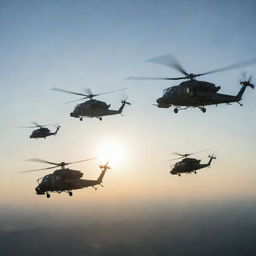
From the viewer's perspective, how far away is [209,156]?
53.2 m

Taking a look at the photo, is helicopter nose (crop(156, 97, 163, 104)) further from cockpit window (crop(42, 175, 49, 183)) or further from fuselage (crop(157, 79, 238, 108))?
cockpit window (crop(42, 175, 49, 183))

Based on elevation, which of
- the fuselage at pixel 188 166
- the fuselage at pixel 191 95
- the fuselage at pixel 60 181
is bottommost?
the fuselage at pixel 60 181

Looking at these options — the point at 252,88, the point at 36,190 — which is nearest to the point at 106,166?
the point at 36,190

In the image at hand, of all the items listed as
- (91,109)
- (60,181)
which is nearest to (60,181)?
(60,181)

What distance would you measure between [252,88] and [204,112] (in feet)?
28.2

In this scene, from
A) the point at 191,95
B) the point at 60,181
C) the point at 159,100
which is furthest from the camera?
the point at 60,181

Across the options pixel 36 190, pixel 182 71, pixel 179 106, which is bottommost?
pixel 36 190

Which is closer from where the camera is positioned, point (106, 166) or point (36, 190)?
point (36, 190)

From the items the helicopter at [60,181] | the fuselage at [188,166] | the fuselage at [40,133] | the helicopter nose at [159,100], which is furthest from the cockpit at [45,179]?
the fuselage at [40,133]

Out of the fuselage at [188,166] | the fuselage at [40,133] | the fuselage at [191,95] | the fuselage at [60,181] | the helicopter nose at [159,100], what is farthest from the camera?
the fuselage at [40,133]

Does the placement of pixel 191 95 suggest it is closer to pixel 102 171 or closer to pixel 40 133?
pixel 102 171

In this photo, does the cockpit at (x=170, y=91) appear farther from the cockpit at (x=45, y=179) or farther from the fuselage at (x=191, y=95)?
the cockpit at (x=45, y=179)

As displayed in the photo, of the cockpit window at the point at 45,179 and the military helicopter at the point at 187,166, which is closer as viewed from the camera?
the cockpit window at the point at 45,179

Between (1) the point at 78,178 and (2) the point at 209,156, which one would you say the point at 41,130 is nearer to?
(1) the point at 78,178
